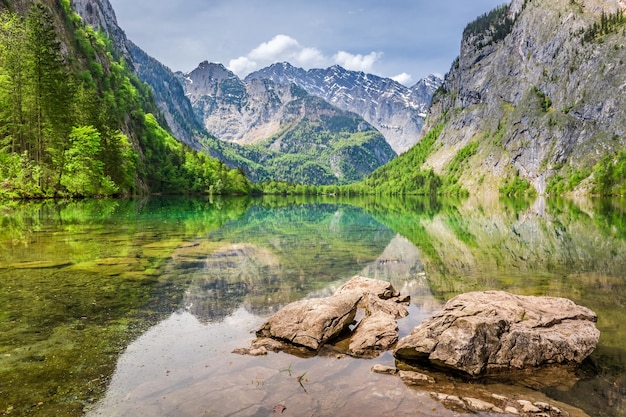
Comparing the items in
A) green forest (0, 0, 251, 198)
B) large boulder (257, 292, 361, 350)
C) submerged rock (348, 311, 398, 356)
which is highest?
green forest (0, 0, 251, 198)

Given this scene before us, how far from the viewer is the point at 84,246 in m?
27.5

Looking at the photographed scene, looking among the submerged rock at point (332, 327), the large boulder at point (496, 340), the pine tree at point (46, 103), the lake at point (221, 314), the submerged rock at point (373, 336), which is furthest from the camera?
the pine tree at point (46, 103)

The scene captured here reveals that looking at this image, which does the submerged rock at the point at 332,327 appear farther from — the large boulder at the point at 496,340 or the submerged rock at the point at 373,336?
the large boulder at the point at 496,340

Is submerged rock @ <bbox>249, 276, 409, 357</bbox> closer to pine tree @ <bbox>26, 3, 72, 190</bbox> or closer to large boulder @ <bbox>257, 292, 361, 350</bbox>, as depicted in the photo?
large boulder @ <bbox>257, 292, 361, 350</bbox>

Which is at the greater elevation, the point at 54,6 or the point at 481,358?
the point at 54,6

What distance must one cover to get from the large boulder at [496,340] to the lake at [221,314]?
552 millimetres

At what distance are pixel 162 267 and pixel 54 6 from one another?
4970 inches

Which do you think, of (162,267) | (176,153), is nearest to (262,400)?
(162,267)

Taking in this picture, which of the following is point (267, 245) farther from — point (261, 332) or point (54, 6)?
point (54, 6)

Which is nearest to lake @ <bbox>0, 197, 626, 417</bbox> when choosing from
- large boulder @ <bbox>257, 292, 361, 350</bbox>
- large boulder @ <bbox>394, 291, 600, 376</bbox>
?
large boulder @ <bbox>394, 291, 600, 376</bbox>

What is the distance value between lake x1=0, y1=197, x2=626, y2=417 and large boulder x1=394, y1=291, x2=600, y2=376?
552 millimetres

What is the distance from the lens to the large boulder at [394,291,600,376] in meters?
11.2

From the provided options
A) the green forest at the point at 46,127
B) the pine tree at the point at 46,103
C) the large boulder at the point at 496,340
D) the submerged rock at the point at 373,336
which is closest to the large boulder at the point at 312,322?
the submerged rock at the point at 373,336

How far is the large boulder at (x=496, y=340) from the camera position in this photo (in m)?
11.2
